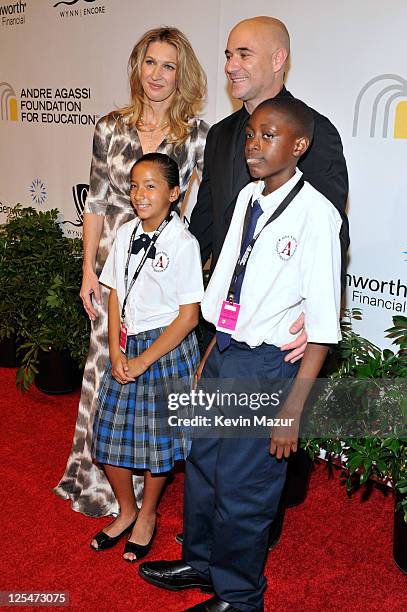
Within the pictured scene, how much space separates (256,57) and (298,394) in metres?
1.08

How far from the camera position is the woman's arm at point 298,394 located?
1.92 meters

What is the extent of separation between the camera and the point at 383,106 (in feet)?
9.43

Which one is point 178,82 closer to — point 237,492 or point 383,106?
point 383,106

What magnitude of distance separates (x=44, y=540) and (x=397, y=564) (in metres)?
1.41

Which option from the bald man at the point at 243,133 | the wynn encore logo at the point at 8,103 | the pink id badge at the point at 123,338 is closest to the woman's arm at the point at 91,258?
the pink id badge at the point at 123,338

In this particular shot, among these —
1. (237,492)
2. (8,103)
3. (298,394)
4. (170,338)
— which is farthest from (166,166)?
(8,103)

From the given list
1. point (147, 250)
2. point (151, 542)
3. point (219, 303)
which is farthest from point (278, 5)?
point (151, 542)

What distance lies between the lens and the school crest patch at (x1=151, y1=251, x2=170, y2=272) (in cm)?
228

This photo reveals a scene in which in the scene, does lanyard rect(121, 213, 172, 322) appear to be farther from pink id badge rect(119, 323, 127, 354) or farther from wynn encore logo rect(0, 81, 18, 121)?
wynn encore logo rect(0, 81, 18, 121)

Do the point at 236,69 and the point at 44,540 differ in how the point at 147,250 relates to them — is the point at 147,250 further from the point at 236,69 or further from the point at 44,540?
the point at 44,540

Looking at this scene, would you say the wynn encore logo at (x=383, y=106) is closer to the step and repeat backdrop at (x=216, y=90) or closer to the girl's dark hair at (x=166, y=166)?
the step and repeat backdrop at (x=216, y=90)

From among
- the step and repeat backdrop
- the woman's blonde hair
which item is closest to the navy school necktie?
the woman's blonde hair

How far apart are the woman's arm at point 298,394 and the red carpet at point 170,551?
79cm

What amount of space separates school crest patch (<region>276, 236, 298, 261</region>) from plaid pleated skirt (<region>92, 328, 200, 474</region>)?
66 cm
